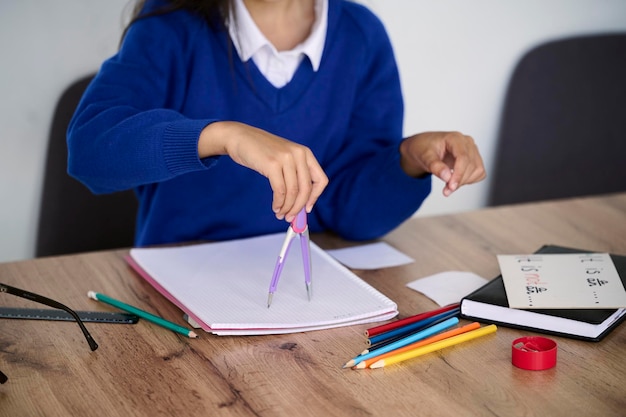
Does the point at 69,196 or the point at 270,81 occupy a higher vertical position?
the point at 270,81

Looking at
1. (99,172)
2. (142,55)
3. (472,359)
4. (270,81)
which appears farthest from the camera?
(270,81)

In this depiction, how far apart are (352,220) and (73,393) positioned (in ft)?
2.02

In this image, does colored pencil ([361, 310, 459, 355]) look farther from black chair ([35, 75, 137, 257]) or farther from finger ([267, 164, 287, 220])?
black chair ([35, 75, 137, 257])

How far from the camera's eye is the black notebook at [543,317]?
3.17 ft

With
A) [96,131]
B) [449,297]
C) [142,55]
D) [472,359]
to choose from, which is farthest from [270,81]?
[472,359]

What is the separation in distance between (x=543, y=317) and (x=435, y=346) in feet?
0.47

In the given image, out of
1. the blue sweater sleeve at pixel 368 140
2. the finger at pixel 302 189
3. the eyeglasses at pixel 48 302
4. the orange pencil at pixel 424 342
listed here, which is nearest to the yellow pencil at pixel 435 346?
the orange pencil at pixel 424 342

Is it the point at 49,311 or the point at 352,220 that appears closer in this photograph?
the point at 49,311

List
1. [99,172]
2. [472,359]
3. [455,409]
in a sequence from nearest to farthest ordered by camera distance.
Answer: [455,409], [472,359], [99,172]

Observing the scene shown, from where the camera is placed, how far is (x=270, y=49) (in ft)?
4.56

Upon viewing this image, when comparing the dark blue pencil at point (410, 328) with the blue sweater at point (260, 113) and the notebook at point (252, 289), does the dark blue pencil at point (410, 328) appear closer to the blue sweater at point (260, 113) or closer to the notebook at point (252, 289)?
the notebook at point (252, 289)

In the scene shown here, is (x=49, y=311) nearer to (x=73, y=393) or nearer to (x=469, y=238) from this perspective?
(x=73, y=393)

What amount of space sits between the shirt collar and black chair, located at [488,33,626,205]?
3.22ft

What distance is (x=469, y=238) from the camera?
1335 millimetres
